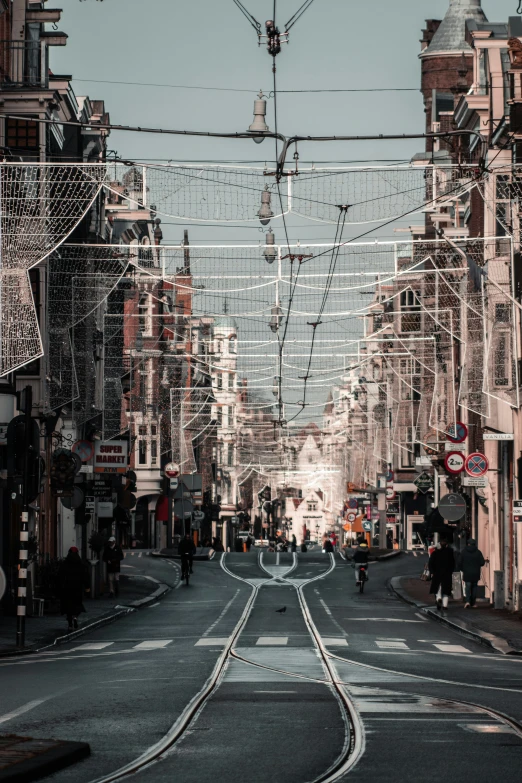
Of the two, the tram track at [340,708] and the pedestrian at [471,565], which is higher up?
the pedestrian at [471,565]

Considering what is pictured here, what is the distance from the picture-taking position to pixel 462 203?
59.2 meters

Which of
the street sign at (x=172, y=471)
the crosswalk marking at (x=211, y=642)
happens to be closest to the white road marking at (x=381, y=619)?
the crosswalk marking at (x=211, y=642)

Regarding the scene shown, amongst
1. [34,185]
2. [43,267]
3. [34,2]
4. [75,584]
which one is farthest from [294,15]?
[34,2]

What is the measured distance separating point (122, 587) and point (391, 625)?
762 inches

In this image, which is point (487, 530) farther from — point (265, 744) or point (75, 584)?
point (265, 744)

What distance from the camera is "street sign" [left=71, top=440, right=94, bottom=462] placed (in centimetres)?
4481

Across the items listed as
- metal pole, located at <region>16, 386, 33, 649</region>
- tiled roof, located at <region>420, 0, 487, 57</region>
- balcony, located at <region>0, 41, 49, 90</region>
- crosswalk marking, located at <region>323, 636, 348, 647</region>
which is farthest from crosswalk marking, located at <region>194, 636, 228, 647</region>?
tiled roof, located at <region>420, 0, 487, 57</region>

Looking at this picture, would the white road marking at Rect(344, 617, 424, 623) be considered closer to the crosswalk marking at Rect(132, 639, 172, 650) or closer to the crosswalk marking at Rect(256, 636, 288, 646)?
the crosswalk marking at Rect(256, 636, 288, 646)

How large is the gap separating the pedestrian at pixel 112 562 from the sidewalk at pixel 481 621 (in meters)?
8.36

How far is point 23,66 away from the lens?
1651 inches

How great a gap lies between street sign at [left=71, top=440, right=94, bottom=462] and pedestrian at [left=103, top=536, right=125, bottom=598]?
2.53 metres

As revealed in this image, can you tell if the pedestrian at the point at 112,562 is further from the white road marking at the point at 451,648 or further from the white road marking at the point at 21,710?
the white road marking at the point at 21,710

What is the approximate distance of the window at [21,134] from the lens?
134 feet

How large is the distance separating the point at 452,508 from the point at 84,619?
10526 millimetres
